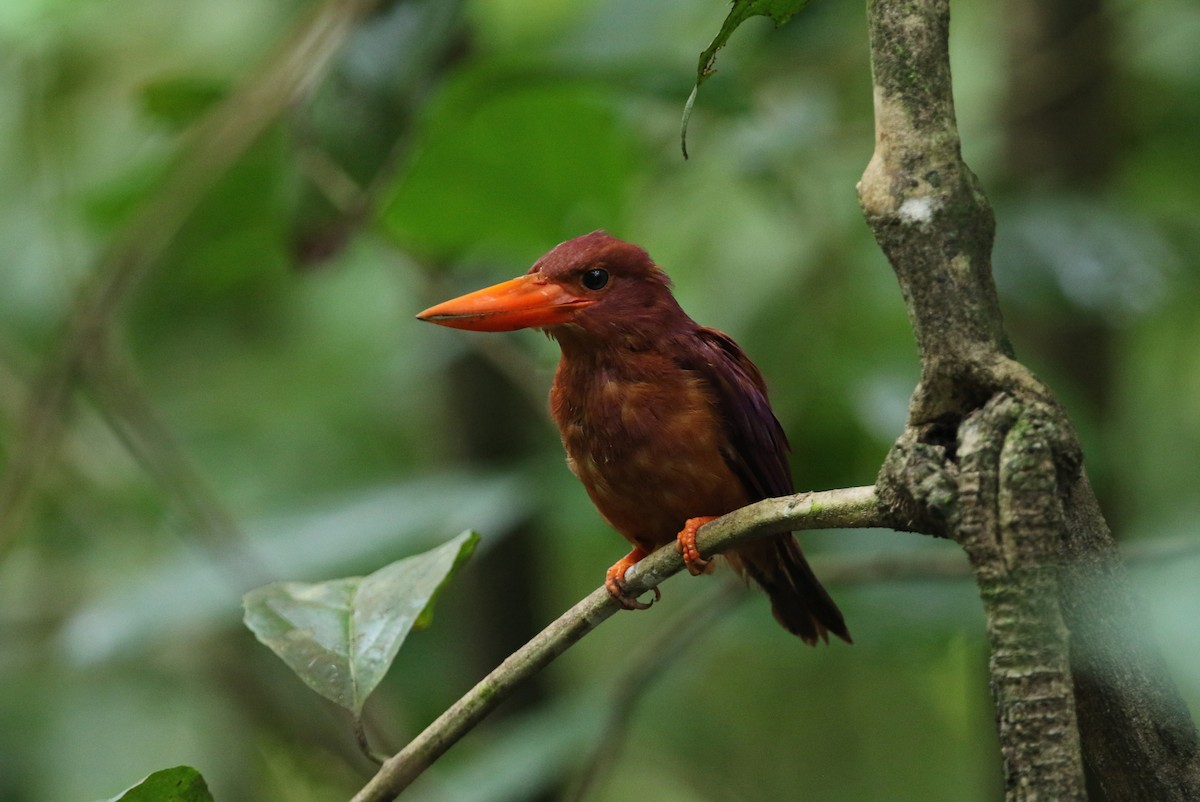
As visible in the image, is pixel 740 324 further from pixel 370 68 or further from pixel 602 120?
pixel 370 68

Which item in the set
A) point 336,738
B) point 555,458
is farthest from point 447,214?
point 336,738

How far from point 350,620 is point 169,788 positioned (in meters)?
0.32

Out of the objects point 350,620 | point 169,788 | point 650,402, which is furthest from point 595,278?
point 169,788

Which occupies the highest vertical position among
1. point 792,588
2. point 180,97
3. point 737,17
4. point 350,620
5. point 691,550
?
point 180,97

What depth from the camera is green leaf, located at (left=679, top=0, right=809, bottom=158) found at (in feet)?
3.95

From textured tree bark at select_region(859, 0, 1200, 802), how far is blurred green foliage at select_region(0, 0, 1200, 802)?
37 cm

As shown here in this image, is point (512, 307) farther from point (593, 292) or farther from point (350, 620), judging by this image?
point (350, 620)

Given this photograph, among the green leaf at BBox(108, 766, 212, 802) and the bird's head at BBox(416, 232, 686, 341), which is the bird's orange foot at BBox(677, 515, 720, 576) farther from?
the green leaf at BBox(108, 766, 212, 802)

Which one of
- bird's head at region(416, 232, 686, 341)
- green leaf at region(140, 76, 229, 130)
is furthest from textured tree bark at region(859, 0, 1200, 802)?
green leaf at region(140, 76, 229, 130)

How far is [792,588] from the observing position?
2.33 metres

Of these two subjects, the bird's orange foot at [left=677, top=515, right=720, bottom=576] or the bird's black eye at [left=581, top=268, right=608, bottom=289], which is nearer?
the bird's orange foot at [left=677, top=515, right=720, bottom=576]

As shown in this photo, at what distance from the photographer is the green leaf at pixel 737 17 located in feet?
3.95

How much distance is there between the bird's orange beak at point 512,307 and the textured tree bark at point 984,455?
751mm

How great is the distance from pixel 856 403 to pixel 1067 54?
5.39ft
